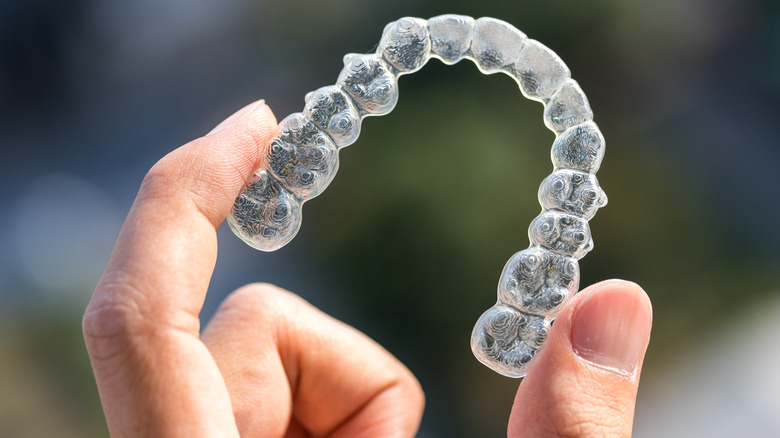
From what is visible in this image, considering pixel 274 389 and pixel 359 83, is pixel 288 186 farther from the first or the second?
pixel 274 389

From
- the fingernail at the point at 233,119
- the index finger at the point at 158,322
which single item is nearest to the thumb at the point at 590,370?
the index finger at the point at 158,322

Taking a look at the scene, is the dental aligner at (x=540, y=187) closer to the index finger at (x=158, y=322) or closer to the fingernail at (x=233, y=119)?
the fingernail at (x=233, y=119)

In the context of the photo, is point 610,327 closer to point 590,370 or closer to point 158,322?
point 590,370

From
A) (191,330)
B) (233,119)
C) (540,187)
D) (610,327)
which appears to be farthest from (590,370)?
(233,119)

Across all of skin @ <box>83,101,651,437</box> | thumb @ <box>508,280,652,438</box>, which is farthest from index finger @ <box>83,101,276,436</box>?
thumb @ <box>508,280,652,438</box>

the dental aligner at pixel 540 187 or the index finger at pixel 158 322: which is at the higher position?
the dental aligner at pixel 540 187

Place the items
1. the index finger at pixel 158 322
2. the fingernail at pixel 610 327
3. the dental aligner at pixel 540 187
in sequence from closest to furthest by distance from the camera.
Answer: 1. the index finger at pixel 158 322
2. the fingernail at pixel 610 327
3. the dental aligner at pixel 540 187

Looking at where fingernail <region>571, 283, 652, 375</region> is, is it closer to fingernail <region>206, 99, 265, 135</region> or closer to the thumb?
the thumb

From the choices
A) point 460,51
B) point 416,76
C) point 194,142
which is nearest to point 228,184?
point 194,142
